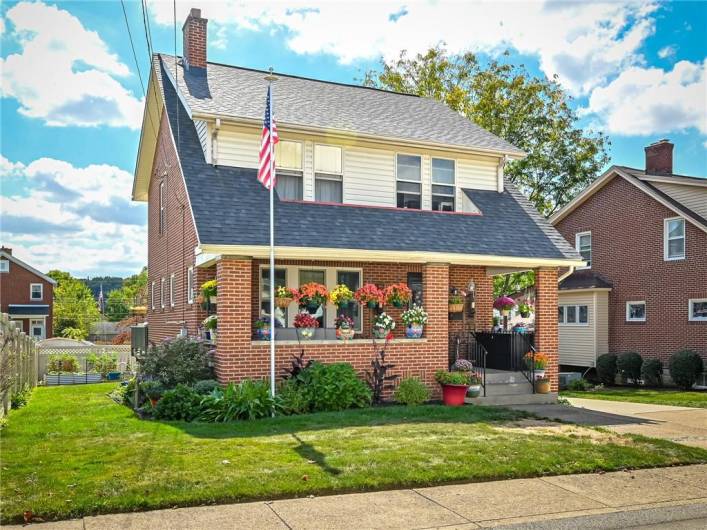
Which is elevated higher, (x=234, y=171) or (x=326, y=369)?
(x=234, y=171)

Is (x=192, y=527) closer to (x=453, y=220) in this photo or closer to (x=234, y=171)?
(x=234, y=171)

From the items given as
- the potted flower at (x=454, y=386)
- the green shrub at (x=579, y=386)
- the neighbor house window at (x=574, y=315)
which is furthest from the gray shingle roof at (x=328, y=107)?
the neighbor house window at (x=574, y=315)

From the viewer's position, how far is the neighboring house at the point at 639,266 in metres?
23.2

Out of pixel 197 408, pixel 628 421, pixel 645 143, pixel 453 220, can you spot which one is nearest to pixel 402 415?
pixel 197 408

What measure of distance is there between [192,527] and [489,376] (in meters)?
9.88

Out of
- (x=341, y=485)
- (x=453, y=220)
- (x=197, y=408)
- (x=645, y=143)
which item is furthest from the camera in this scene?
(x=645, y=143)

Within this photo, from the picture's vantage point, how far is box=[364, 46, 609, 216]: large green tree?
3091 cm

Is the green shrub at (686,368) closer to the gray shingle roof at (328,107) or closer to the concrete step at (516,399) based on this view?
the concrete step at (516,399)

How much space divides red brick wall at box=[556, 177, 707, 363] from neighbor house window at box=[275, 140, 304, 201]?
48.7 ft

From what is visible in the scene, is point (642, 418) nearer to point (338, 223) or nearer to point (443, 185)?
point (443, 185)

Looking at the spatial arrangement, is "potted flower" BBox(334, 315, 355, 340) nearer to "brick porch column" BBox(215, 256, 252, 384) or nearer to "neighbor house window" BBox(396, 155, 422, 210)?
"brick porch column" BBox(215, 256, 252, 384)

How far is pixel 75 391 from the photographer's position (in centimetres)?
1816

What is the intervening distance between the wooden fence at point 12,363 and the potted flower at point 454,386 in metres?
8.12

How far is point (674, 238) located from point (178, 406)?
755 inches
